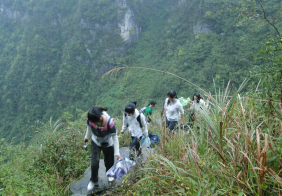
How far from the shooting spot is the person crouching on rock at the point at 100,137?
71.4 inches

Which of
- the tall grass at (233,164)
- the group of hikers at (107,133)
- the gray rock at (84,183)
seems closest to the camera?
the tall grass at (233,164)

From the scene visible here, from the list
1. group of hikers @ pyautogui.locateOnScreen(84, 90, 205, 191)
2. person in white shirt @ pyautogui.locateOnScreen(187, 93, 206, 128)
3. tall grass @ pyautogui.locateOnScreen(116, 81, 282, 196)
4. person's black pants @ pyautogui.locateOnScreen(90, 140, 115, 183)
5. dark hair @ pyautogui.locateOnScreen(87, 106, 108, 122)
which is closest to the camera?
tall grass @ pyautogui.locateOnScreen(116, 81, 282, 196)

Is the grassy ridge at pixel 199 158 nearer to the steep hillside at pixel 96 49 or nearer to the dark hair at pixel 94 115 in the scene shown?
the dark hair at pixel 94 115

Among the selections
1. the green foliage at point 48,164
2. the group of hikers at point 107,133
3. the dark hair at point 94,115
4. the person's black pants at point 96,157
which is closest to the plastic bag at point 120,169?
the group of hikers at point 107,133

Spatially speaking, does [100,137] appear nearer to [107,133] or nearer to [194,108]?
[107,133]

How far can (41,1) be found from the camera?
3919 cm

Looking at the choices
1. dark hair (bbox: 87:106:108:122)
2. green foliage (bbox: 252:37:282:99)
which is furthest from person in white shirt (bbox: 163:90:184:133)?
green foliage (bbox: 252:37:282:99)

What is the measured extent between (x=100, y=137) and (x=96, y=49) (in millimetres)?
36214

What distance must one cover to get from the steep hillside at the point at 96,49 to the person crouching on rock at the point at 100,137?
19893 mm

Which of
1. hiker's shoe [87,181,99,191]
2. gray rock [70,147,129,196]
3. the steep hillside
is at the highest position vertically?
the steep hillside

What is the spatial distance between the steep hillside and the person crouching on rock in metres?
19.9

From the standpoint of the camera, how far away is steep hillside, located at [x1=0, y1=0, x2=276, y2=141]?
80.5 feet

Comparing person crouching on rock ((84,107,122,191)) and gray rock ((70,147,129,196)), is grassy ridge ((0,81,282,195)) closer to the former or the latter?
gray rock ((70,147,129,196))

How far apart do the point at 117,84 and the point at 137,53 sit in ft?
28.1
